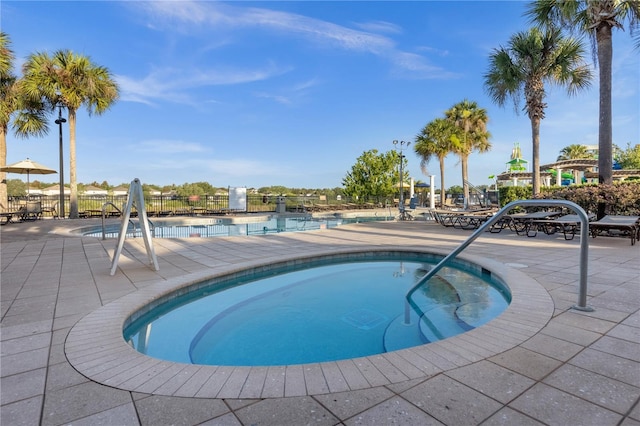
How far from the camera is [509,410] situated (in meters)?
1.49

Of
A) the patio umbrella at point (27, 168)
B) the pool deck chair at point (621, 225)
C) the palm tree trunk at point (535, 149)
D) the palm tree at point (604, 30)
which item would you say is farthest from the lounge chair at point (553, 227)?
the patio umbrella at point (27, 168)

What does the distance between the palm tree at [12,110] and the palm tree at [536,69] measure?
1865 cm

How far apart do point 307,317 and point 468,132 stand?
827 inches

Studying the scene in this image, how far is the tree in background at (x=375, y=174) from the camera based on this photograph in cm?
2709

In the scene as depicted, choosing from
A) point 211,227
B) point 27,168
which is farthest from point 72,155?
point 211,227

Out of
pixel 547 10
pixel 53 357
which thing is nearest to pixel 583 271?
pixel 53 357

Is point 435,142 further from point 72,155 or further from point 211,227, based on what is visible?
point 72,155

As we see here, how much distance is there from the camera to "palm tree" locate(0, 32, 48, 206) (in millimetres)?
11727

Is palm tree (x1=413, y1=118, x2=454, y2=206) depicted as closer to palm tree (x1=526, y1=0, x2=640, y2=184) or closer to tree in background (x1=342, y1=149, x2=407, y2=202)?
tree in background (x1=342, y1=149, x2=407, y2=202)

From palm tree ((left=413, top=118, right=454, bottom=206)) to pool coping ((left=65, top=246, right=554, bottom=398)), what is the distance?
2088cm

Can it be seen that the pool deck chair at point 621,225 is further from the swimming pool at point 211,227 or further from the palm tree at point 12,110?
the palm tree at point 12,110

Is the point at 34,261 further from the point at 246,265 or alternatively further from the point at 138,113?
the point at 138,113

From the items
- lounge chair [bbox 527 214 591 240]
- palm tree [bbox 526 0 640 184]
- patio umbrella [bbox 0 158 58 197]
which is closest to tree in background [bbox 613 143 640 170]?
palm tree [bbox 526 0 640 184]

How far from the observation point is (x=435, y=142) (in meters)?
22.2
